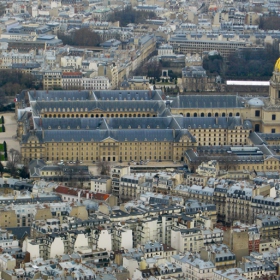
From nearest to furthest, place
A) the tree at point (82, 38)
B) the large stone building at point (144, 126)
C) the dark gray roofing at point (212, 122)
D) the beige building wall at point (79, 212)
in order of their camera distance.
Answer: the beige building wall at point (79, 212), the large stone building at point (144, 126), the dark gray roofing at point (212, 122), the tree at point (82, 38)

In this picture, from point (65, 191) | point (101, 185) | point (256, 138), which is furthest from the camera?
point (256, 138)

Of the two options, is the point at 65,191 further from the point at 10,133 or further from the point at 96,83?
the point at 96,83

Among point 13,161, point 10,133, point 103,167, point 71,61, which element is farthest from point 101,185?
point 71,61

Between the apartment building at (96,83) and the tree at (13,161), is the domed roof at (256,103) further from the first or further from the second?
the tree at (13,161)

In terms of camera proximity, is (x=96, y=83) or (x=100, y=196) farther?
(x=96, y=83)

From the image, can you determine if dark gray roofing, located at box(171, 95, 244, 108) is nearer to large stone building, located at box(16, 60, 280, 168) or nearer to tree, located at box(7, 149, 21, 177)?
large stone building, located at box(16, 60, 280, 168)

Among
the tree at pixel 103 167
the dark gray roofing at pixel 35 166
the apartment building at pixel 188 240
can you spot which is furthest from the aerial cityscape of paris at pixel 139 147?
the tree at pixel 103 167

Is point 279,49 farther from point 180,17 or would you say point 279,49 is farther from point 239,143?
point 239,143

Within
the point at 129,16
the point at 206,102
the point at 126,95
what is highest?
the point at 129,16
